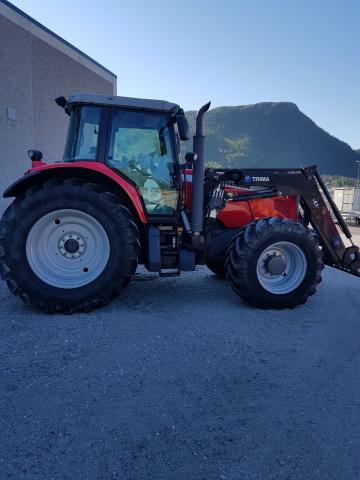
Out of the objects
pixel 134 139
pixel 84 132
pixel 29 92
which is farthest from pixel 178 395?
pixel 29 92

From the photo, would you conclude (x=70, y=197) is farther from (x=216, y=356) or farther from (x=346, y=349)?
(x=346, y=349)

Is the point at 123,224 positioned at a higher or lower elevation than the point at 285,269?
higher

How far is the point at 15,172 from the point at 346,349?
816cm

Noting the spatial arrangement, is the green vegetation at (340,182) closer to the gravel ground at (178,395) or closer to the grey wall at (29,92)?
the grey wall at (29,92)

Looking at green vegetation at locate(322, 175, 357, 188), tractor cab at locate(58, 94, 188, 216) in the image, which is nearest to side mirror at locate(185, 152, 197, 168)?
tractor cab at locate(58, 94, 188, 216)

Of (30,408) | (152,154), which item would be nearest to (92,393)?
(30,408)

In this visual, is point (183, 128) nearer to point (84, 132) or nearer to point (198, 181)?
point (198, 181)

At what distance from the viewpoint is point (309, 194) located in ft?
16.0

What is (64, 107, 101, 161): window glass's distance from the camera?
13.2 ft

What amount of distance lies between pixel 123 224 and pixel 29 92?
23.1ft

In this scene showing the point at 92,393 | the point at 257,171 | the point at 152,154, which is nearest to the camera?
the point at 92,393

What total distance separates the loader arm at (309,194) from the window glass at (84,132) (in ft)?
5.35

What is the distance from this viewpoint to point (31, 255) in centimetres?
381

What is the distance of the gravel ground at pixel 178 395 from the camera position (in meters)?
1.84
